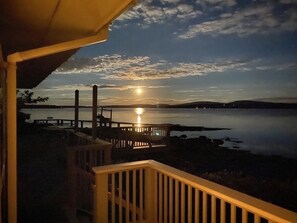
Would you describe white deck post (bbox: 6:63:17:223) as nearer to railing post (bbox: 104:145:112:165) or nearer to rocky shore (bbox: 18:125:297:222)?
rocky shore (bbox: 18:125:297:222)

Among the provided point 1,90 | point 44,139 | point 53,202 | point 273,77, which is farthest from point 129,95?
point 1,90

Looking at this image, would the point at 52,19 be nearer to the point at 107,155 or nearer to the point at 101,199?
the point at 101,199

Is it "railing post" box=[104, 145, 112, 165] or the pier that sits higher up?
"railing post" box=[104, 145, 112, 165]

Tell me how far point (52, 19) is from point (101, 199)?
1.80 metres

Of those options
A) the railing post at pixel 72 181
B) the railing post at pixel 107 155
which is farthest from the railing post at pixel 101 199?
the railing post at pixel 107 155

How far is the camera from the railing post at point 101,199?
2711mm

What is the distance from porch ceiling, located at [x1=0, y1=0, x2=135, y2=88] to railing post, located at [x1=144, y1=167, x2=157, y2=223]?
1576mm

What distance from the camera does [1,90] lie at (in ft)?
7.98

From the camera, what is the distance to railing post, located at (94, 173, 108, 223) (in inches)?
107

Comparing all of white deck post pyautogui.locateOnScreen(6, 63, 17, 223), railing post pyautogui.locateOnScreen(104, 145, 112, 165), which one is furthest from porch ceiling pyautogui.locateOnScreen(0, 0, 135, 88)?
railing post pyautogui.locateOnScreen(104, 145, 112, 165)

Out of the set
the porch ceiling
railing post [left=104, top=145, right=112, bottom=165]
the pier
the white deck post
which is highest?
the porch ceiling

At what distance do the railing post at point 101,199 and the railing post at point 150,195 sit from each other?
44cm

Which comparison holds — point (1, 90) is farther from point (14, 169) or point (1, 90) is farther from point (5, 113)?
point (14, 169)

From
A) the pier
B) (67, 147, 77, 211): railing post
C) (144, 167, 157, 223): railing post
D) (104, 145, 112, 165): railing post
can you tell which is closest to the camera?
(144, 167, 157, 223): railing post
